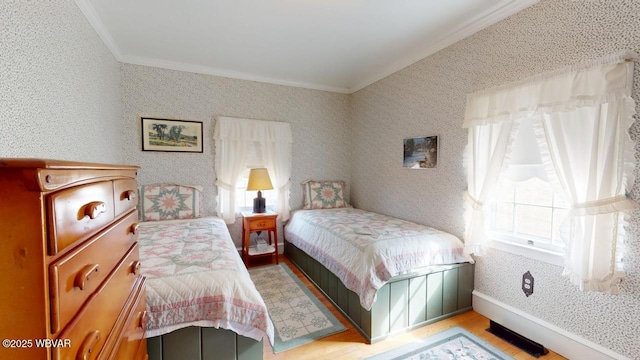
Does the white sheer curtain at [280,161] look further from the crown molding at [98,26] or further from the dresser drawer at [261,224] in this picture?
the crown molding at [98,26]

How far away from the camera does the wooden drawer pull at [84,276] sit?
0.61 metres

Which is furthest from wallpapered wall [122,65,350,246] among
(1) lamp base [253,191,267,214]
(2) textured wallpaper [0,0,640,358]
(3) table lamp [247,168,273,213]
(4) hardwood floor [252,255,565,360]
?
(4) hardwood floor [252,255,565,360]

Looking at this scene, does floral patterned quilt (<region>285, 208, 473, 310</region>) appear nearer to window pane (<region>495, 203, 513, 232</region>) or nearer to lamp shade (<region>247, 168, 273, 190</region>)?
window pane (<region>495, 203, 513, 232</region>)

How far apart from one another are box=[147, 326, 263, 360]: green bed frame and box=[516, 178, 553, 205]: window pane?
2234mm

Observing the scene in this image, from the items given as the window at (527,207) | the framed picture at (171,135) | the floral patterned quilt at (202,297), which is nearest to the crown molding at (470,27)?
the window at (527,207)

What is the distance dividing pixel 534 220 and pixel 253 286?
215cm

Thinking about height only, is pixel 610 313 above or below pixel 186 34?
below

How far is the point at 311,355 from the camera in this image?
182 cm

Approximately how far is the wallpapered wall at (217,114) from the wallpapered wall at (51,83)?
2.06 feet

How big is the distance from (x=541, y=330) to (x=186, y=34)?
393cm

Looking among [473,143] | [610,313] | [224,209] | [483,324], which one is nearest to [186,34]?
[224,209]

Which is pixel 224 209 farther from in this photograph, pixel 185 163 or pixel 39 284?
pixel 39 284

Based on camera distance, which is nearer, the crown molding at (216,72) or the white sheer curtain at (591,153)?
the white sheer curtain at (591,153)

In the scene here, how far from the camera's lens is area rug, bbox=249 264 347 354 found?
2.02 m
